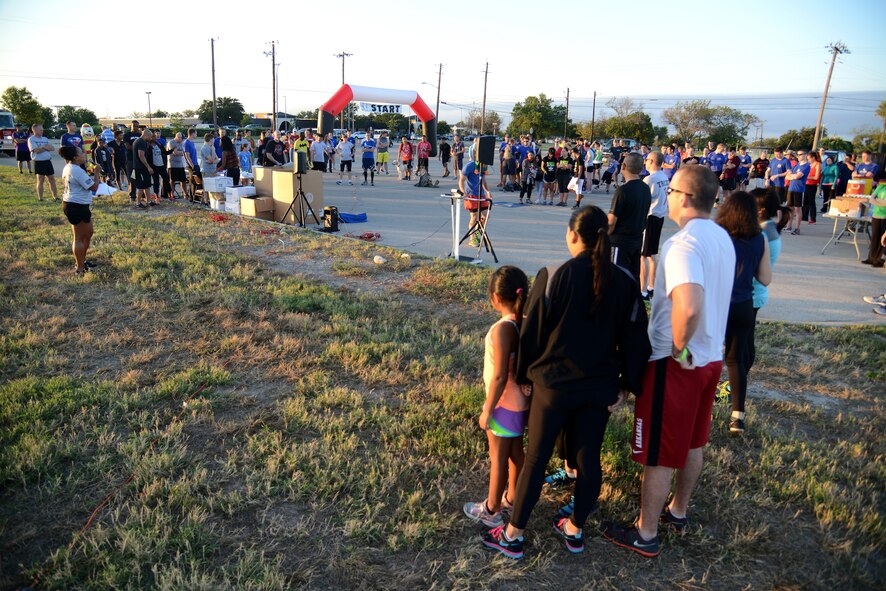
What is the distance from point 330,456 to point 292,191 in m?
9.78

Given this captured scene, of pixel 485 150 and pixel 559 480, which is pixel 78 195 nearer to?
pixel 485 150

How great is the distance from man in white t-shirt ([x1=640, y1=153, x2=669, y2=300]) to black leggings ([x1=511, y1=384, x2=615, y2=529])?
434 cm

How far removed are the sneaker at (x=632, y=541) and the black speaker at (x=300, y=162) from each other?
985 centimetres

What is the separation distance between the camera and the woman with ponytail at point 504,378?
2699 mm

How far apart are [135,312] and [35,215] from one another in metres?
8.24

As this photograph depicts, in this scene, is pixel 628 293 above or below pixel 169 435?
above

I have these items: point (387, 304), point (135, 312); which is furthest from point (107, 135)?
point (387, 304)

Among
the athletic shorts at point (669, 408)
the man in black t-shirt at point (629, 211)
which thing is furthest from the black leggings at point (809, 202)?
the athletic shorts at point (669, 408)

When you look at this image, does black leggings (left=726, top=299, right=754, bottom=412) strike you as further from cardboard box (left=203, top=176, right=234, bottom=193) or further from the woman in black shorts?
cardboard box (left=203, top=176, right=234, bottom=193)

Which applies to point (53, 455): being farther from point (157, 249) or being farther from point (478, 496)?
point (157, 249)

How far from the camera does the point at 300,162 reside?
37.8 feet

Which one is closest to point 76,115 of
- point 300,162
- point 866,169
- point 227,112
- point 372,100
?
point 227,112

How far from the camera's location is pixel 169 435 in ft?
12.7

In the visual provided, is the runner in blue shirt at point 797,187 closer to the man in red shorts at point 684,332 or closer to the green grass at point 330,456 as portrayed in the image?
the green grass at point 330,456
